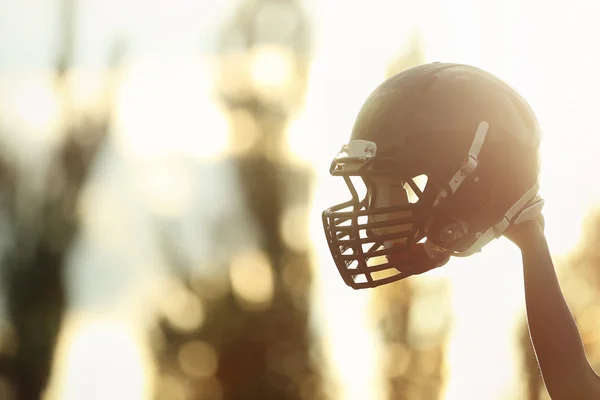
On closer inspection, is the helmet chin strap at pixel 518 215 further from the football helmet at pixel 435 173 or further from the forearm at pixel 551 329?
the forearm at pixel 551 329

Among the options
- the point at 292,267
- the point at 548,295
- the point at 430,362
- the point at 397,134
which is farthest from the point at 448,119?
the point at 430,362

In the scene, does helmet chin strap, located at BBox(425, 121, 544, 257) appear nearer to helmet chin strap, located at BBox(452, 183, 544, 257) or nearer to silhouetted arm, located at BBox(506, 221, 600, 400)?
helmet chin strap, located at BBox(452, 183, 544, 257)

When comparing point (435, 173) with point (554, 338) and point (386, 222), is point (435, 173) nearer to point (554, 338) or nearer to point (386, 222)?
point (386, 222)

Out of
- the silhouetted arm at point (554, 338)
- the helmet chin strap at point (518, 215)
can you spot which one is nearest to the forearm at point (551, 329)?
the silhouetted arm at point (554, 338)

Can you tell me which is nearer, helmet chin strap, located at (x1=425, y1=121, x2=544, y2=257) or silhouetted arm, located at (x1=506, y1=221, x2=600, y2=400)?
silhouetted arm, located at (x1=506, y1=221, x2=600, y2=400)

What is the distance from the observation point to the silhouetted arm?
344 cm

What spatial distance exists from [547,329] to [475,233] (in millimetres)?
471

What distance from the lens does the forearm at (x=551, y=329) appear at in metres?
3.45

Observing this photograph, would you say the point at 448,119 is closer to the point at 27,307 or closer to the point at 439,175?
the point at 439,175

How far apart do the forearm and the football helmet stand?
276mm

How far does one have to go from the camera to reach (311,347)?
24953mm

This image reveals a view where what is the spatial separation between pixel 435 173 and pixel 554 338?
0.70 m

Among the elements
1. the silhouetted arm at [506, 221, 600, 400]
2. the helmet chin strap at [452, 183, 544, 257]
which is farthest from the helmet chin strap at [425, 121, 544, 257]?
the silhouetted arm at [506, 221, 600, 400]

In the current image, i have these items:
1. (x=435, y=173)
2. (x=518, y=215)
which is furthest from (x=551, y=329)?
(x=435, y=173)
